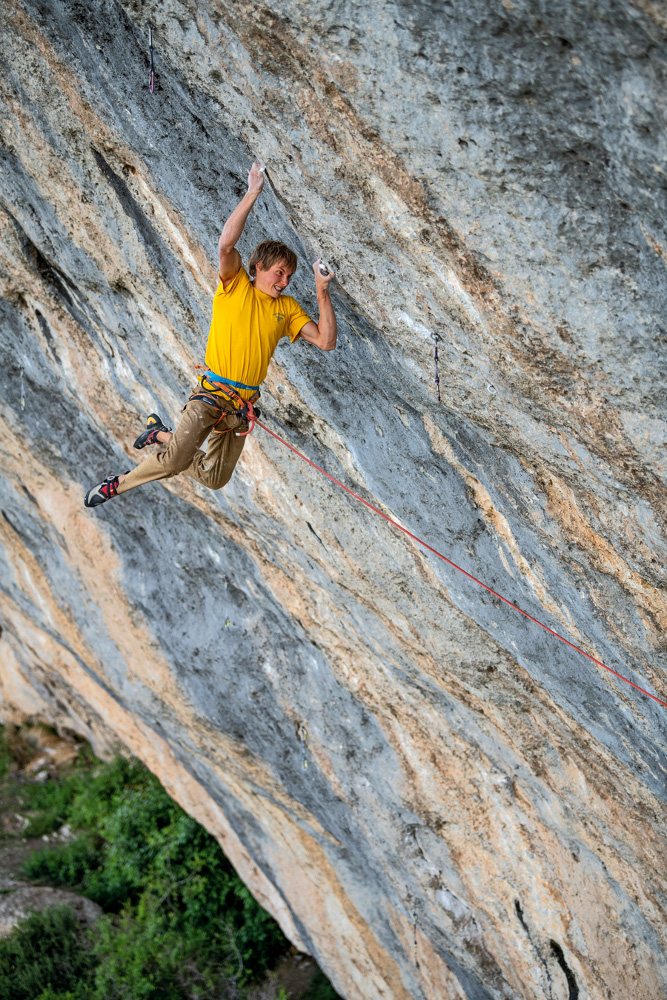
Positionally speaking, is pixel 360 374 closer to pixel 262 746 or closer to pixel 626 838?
pixel 626 838

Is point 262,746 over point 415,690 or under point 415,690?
under

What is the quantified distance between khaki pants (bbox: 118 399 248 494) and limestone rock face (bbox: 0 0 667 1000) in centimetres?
38

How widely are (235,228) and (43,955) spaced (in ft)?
29.2

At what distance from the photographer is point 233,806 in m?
8.12

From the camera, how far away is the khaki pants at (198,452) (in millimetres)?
4082

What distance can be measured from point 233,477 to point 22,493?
3.33 metres

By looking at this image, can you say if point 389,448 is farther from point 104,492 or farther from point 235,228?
point 104,492

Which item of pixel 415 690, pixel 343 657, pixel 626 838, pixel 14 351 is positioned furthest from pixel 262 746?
pixel 14 351

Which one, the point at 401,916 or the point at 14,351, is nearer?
the point at 14,351

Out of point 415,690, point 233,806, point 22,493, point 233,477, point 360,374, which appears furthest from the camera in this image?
point 233,806

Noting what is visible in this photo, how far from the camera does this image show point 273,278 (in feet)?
11.7

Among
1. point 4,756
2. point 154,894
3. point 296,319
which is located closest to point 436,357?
point 296,319

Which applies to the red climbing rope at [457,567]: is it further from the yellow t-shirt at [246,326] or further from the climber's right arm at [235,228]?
the climber's right arm at [235,228]

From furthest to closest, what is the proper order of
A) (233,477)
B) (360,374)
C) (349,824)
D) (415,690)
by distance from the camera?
(349,824)
(415,690)
(233,477)
(360,374)
